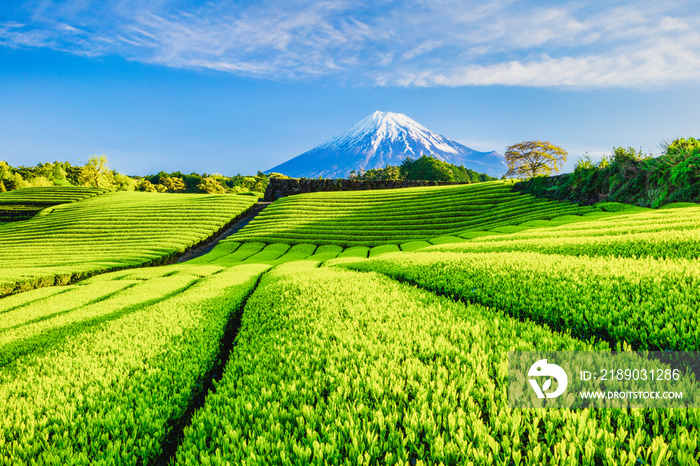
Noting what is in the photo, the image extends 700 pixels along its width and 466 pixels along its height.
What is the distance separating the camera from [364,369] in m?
2.79

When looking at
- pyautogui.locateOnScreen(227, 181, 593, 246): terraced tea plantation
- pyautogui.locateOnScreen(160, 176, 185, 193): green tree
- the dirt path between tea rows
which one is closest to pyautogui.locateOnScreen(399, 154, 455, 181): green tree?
pyautogui.locateOnScreen(227, 181, 593, 246): terraced tea plantation

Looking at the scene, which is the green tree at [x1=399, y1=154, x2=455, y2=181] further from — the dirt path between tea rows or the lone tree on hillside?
the dirt path between tea rows

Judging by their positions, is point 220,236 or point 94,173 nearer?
point 220,236

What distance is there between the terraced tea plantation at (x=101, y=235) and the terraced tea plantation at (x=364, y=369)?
14.6 metres

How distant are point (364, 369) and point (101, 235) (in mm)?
36048

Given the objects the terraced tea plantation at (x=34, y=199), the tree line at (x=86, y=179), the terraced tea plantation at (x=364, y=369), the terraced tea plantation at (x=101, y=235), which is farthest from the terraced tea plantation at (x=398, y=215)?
the terraced tea plantation at (x=34, y=199)

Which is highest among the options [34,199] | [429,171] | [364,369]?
[429,171]

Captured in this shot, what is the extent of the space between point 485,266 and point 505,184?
33385 millimetres

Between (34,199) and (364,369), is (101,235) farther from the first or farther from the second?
(364,369)

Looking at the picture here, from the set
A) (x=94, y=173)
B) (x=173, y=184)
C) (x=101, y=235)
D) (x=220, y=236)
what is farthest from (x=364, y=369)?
(x=173, y=184)

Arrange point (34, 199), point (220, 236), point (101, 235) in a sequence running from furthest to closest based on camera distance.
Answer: point (34, 199)
point (220, 236)
point (101, 235)

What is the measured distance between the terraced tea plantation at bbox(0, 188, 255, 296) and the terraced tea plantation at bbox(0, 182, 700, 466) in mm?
14594

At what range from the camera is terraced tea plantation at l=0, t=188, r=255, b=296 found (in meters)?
18.4

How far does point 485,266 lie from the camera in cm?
630
